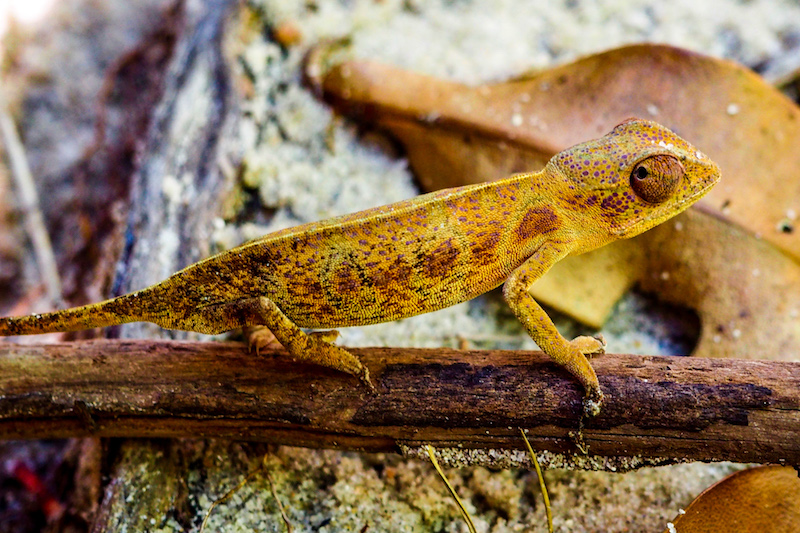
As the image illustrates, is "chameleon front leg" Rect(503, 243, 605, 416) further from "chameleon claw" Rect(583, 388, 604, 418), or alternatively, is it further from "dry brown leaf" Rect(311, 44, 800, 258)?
"dry brown leaf" Rect(311, 44, 800, 258)

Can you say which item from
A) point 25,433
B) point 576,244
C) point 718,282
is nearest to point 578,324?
point 718,282

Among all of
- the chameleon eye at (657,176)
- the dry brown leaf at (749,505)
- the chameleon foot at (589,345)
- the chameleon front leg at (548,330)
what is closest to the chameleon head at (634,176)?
the chameleon eye at (657,176)

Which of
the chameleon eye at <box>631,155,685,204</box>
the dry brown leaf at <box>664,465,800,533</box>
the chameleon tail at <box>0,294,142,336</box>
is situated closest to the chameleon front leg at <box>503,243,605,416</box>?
the chameleon eye at <box>631,155,685,204</box>

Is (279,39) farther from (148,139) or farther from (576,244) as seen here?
(576,244)

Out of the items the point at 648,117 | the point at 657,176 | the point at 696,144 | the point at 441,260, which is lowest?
the point at 657,176

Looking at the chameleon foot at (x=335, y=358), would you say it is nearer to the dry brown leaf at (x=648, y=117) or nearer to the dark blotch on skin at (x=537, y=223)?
the dark blotch on skin at (x=537, y=223)

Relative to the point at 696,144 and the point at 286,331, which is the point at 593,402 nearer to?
the point at 286,331

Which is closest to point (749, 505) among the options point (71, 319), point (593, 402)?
point (593, 402)
